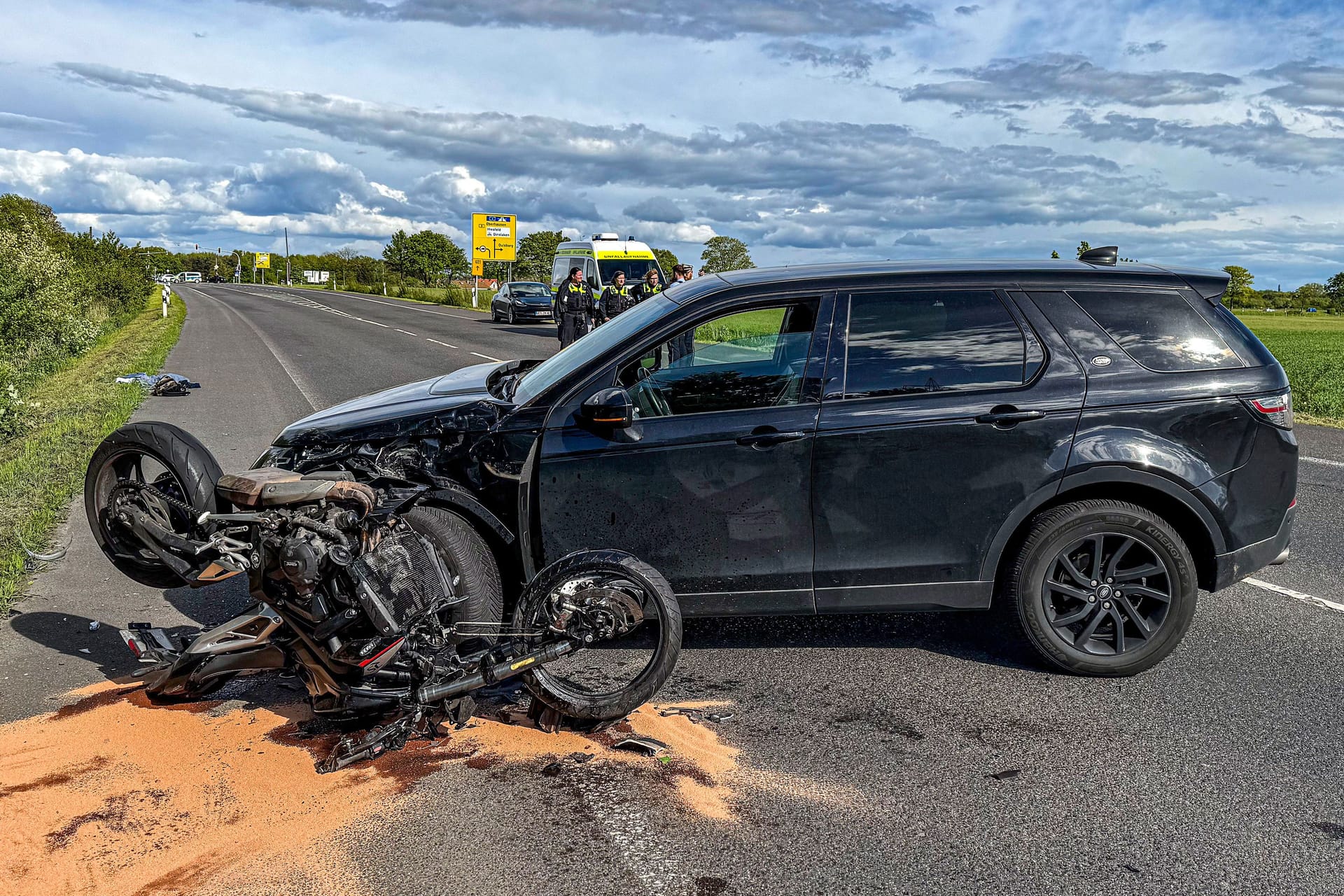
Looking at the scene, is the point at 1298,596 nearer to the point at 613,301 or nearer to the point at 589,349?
the point at 589,349

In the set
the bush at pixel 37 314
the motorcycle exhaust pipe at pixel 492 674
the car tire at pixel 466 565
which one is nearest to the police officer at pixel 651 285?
the bush at pixel 37 314

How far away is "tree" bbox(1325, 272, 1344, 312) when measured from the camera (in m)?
91.1

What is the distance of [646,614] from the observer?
4.27 m

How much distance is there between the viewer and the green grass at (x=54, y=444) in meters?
7.18

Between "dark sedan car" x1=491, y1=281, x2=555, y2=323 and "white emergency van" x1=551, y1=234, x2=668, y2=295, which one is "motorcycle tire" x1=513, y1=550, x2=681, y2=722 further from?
"dark sedan car" x1=491, y1=281, x2=555, y2=323

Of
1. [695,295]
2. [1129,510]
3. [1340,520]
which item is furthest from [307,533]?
[1340,520]

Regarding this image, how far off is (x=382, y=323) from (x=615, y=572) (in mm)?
35779

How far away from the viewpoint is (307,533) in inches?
157

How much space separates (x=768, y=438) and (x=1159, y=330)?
6.57 feet

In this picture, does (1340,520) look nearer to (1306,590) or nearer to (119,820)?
(1306,590)

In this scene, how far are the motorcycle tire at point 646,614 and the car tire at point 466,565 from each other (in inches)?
10.8

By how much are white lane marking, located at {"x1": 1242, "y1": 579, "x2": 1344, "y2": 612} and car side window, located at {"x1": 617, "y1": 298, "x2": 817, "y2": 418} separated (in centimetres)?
353

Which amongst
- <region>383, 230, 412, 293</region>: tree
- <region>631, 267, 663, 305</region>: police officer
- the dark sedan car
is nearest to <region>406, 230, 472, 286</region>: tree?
<region>383, 230, 412, 293</region>: tree

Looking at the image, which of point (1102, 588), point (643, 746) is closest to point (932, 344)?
point (1102, 588)
